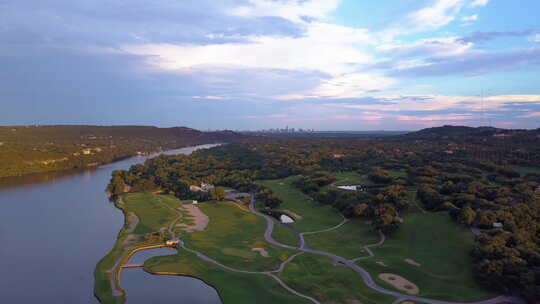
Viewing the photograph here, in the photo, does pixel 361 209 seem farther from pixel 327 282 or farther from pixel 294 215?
pixel 327 282

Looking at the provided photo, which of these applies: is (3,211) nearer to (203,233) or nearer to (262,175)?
(203,233)

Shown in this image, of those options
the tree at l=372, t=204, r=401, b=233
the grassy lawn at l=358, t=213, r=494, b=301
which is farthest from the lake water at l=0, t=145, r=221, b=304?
the tree at l=372, t=204, r=401, b=233

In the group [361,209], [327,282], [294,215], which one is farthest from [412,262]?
[294,215]

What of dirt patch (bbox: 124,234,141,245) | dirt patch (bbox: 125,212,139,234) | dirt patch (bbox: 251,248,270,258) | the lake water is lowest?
the lake water

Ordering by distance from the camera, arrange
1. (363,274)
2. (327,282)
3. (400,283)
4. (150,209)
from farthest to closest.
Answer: (150,209), (363,274), (327,282), (400,283)

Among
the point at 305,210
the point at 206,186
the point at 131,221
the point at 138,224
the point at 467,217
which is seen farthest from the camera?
the point at 206,186

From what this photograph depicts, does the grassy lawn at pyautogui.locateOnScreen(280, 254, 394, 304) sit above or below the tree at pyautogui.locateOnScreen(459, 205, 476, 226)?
below

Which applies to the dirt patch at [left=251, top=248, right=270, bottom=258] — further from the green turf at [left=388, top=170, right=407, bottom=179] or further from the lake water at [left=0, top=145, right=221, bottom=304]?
→ the green turf at [left=388, top=170, right=407, bottom=179]

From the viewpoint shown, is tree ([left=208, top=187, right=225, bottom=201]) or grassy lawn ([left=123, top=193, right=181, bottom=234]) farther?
tree ([left=208, top=187, right=225, bottom=201])
